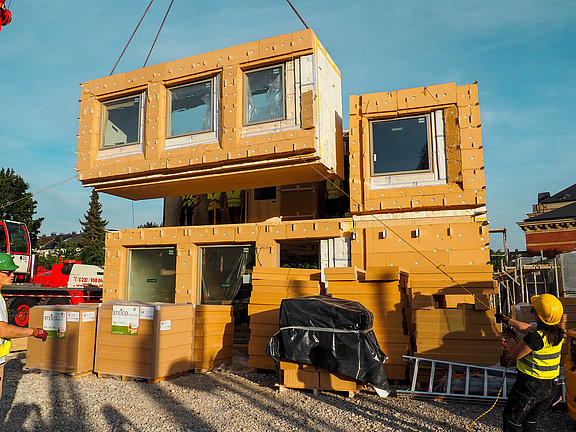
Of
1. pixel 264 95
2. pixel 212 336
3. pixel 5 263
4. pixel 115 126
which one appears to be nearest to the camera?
pixel 5 263

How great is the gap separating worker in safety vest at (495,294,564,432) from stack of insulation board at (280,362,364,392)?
3.41 meters

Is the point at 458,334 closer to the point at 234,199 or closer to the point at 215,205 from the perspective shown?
the point at 234,199

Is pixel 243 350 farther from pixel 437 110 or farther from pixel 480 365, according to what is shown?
pixel 437 110

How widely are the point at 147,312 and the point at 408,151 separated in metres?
7.15

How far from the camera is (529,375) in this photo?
4602mm

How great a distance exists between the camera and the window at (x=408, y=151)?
11523mm

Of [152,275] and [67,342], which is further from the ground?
[152,275]

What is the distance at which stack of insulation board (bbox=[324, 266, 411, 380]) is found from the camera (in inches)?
342

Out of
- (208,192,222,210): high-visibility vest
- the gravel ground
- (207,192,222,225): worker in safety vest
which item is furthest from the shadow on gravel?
(208,192,222,210): high-visibility vest

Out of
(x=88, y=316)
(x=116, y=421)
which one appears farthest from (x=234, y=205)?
(x=116, y=421)

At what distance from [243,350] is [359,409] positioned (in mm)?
6028

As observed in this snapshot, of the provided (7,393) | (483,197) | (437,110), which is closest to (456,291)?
(483,197)

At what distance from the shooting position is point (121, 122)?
47.5 feet

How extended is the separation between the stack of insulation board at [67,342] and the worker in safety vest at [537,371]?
7669 millimetres
